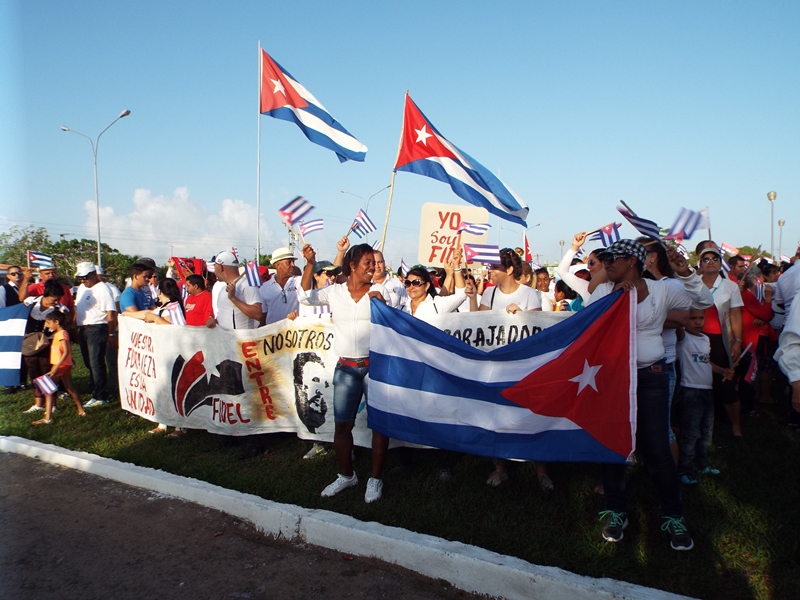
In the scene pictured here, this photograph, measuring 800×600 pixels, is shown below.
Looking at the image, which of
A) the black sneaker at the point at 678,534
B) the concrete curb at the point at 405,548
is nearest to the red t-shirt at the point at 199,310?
the concrete curb at the point at 405,548

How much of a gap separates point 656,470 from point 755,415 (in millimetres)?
4138

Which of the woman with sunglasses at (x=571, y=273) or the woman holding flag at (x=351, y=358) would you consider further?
the woman with sunglasses at (x=571, y=273)

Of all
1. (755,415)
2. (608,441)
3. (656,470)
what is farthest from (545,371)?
(755,415)

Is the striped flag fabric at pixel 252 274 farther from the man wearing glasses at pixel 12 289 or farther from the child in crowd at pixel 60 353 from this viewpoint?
the man wearing glasses at pixel 12 289

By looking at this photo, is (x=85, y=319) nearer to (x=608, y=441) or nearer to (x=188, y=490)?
(x=188, y=490)

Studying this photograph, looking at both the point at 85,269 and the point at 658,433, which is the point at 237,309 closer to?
the point at 85,269

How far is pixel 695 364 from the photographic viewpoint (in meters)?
4.95

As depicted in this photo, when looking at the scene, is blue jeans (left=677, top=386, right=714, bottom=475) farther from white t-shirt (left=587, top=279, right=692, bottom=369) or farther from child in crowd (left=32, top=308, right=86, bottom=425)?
child in crowd (left=32, top=308, right=86, bottom=425)

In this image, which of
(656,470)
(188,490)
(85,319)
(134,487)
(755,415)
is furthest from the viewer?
(85,319)

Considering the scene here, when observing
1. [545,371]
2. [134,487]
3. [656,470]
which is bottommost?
[134,487]

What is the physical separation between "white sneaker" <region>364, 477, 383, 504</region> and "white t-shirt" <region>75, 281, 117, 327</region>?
5830mm

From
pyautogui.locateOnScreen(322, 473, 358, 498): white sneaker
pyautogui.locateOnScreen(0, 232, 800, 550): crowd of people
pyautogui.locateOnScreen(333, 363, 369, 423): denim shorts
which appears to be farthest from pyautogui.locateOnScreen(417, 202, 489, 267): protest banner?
pyautogui.locateOnScreen(322, 473, 358, 498): white sneaker

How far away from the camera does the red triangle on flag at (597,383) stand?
385 cm

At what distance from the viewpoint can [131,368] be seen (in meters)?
7.49
